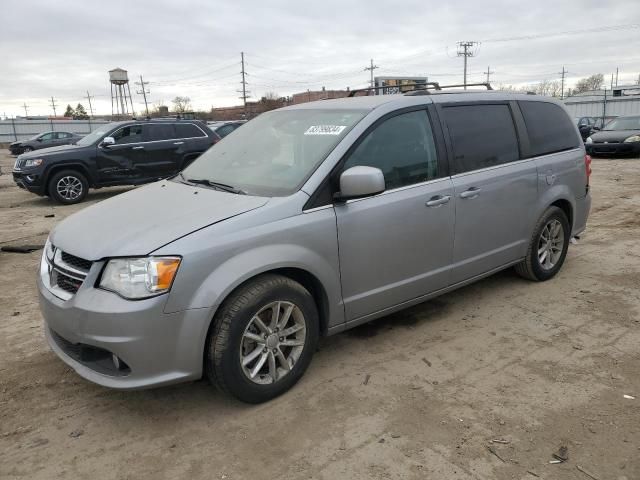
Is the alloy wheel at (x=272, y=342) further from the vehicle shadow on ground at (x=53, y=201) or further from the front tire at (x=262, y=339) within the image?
the vehicle shadow on ground at (x=53, y=201)

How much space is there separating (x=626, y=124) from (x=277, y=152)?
1785 cm

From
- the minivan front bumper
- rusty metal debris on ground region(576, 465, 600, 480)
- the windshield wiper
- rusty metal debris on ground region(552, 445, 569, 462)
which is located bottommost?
rusty metal debris on ground region(576, 465, 600, 480)

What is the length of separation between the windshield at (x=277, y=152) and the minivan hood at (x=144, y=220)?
9.0 inches

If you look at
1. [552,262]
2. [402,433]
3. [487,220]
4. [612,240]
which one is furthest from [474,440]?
[612,240]

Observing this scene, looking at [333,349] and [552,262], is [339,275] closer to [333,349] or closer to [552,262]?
[333,349]

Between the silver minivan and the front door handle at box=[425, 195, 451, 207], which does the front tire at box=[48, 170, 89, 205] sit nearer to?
the silver minivan

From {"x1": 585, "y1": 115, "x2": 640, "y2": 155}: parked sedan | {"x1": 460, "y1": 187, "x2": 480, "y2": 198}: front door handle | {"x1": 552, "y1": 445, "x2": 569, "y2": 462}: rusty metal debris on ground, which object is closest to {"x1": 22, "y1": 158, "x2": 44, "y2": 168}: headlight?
{"x1": 460, "y1": 187, "x2": 480, "y2": 198}: front door handle

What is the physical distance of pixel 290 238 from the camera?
3096mm

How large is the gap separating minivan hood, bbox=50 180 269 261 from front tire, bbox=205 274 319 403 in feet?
1.55

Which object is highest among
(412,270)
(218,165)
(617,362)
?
(218,165)

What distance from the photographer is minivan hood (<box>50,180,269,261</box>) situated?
2814 mm

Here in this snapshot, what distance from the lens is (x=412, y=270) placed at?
3.78 m

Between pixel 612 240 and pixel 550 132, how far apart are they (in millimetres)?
2562

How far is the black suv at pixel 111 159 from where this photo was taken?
10836 millimetres
